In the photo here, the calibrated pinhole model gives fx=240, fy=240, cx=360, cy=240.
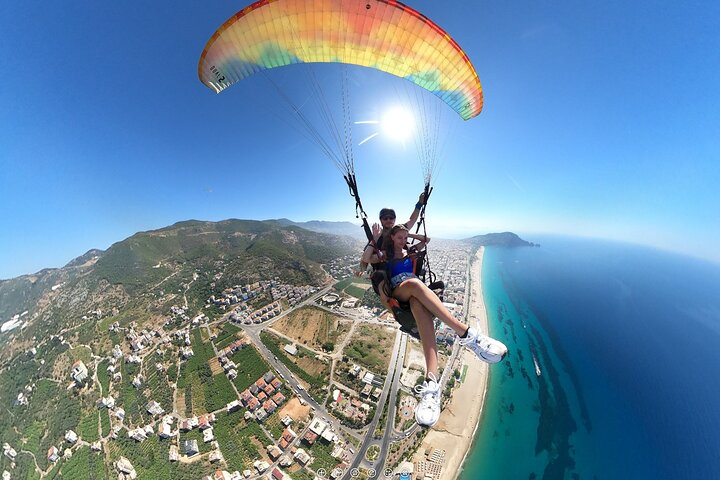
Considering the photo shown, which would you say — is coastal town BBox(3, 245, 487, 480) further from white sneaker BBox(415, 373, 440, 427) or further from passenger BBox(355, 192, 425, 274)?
passenger BBox(355, 192, 425, 274)

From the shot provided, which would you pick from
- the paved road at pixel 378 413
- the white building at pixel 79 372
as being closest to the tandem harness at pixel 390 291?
the paved road at pixel 378 413

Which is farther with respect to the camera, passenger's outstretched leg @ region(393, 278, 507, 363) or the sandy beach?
the sandy beach

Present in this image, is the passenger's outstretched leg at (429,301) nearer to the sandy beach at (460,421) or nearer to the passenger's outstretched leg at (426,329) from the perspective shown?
the passenger's outstretched leg at (426,329)

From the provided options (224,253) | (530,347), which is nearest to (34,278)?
(224,253)

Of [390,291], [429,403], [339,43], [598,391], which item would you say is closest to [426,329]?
[390,291]

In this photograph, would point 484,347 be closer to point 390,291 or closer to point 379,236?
point 390,291

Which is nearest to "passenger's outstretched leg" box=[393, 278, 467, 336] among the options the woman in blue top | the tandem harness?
the woman in blue top
